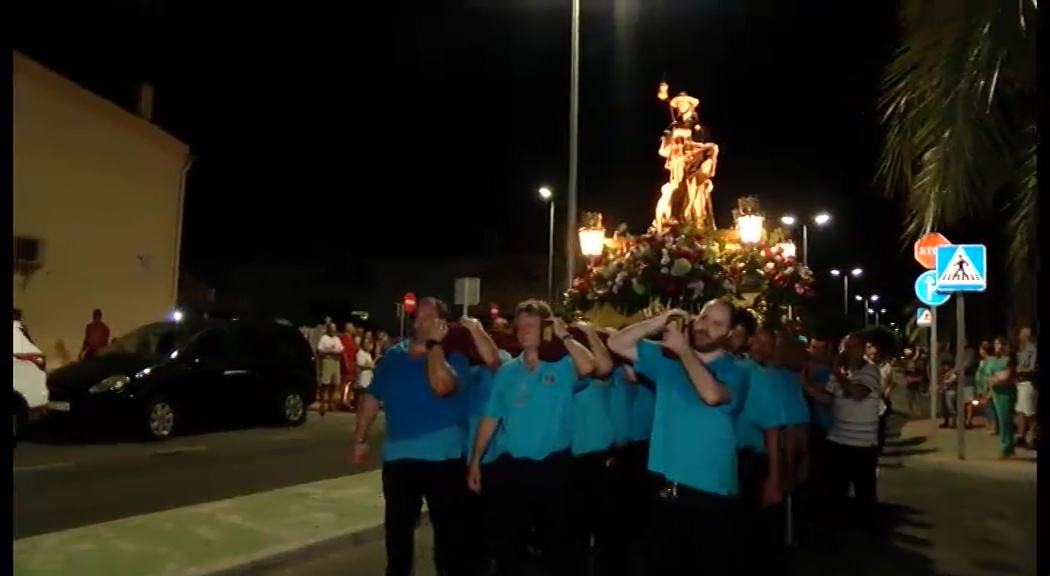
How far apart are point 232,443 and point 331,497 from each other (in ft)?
20.1

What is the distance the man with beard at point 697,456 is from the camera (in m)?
5.22

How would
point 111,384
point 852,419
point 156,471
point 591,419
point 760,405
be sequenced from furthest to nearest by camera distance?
point 111,384, point 156,471, point 852,419, point 591,419, point 760,405

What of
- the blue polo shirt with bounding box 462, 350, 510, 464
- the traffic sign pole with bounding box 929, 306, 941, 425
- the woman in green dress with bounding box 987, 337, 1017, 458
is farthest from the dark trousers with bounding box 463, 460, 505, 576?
the traffic sign pole with bounding box 929, 306, 941, 425

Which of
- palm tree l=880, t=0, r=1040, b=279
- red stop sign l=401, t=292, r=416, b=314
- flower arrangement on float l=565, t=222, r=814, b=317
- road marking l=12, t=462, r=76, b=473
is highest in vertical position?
palm tree l=880, t=0, r=1040, b=279

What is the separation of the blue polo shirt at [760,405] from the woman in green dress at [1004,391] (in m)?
10.9

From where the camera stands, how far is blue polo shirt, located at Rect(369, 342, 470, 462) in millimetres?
6234

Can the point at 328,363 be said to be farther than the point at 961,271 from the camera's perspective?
Yes

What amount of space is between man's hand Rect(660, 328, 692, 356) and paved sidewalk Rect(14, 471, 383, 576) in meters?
3.55

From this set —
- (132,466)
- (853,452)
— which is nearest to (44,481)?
(132,466)

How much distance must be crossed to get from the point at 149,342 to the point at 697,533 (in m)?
13.7

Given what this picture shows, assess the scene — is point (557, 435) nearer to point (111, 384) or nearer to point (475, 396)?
point (475, 396)

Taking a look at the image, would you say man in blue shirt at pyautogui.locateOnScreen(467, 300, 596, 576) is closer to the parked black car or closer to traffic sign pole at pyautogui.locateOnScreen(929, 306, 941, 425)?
the parked black car

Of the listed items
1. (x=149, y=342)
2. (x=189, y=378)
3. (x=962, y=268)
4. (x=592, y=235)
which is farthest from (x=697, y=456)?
(x=149, y=342)

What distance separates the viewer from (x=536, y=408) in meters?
6.12
